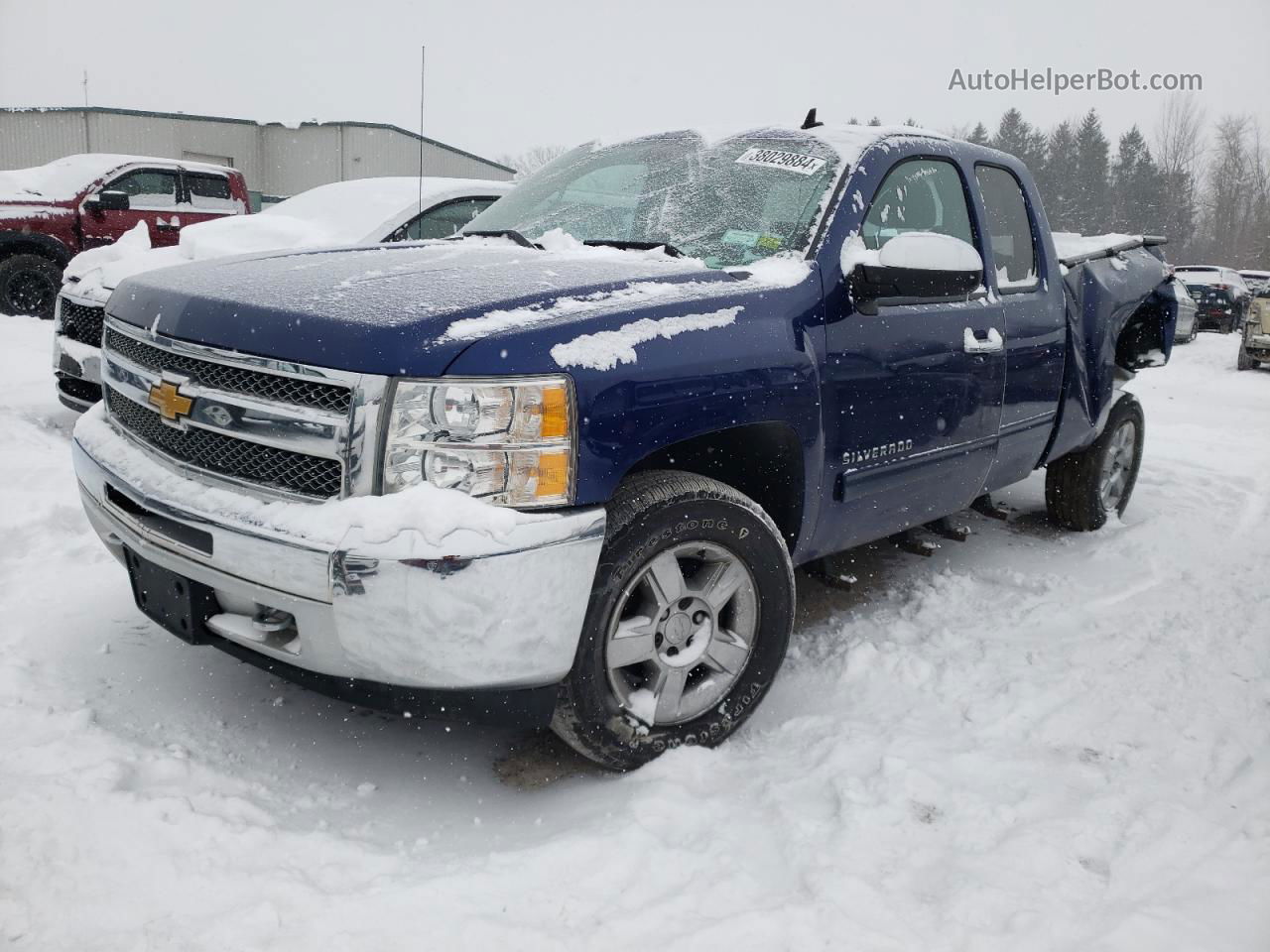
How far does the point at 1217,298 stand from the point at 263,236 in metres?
21.3

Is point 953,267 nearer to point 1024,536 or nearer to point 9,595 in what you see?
point 1024,536

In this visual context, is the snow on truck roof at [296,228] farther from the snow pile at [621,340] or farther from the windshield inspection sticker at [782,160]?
the snow pile at [621,340]

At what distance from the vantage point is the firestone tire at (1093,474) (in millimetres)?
4961

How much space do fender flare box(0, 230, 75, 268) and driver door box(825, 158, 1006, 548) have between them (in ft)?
28.1

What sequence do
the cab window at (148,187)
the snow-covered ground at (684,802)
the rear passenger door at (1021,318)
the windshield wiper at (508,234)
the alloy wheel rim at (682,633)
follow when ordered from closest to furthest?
1. the snow-covered ground at (684,802)
2. the alloy wheel rim at (682,633)
3. the windshield wiper at (508,234)
4. the rear passenger door at (1021,318)
5. the cab window at (148,187)

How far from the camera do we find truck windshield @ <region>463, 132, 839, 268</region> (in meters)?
3.04

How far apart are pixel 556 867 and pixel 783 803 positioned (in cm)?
65

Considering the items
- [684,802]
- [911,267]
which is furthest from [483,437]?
[911,267]

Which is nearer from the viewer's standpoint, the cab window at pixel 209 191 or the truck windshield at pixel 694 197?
the truck windshield at pixel 694 197

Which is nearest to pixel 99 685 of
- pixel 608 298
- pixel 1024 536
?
pixel 608 298

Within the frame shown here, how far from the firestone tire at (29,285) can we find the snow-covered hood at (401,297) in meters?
7.30

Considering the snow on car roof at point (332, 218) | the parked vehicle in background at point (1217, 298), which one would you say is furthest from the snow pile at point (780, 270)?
the parked vehicle in background at point (1217, 298)

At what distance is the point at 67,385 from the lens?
5254 mm

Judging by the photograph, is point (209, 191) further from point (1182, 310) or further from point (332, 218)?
point (1182, 310)
